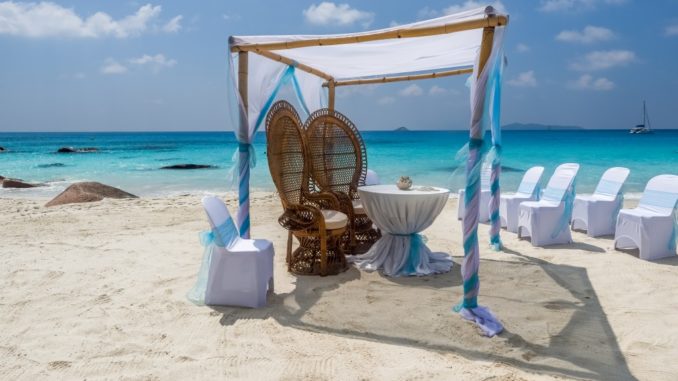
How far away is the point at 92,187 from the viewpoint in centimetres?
939

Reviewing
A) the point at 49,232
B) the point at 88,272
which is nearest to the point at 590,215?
the point at 88,272

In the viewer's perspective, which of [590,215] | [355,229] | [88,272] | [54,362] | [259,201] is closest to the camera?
[54,362]

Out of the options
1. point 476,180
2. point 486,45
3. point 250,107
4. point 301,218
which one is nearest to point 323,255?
point 301,218

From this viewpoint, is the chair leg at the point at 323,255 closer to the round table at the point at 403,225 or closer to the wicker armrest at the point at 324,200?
the round table at the point at 403,225

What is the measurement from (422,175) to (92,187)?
12.1 metres

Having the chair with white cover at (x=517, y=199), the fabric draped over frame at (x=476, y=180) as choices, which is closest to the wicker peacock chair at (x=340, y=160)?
the chair with white cover at (x=517, y=199)

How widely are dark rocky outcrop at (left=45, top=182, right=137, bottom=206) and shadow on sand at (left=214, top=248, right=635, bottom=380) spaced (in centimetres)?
635

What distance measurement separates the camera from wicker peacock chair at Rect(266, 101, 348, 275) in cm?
424

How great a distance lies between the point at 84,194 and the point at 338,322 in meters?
7.40

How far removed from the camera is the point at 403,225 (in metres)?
4.32

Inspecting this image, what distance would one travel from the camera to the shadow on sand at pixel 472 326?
2705mm

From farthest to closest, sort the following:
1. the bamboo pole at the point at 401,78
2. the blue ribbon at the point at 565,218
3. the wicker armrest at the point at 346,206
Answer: the bamboo pole at the point at 401,78 → the blue ribbon at the point at 565,218 → the wicker armrest at the point at 346,206

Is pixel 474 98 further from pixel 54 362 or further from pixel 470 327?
pixel 54 362

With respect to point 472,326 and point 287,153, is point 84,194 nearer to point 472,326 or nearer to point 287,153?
point 287,153
